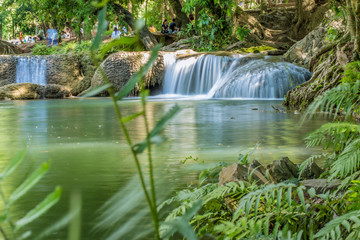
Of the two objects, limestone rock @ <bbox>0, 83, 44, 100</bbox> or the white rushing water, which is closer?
the white rushing water

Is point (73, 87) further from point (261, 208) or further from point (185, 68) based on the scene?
point (261, 208)

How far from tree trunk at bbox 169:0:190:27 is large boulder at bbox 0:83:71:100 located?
8.25 metres

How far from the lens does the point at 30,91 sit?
23500 millimetres

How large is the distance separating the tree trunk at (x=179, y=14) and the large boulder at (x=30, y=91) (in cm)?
825

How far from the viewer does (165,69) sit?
24.0 metres

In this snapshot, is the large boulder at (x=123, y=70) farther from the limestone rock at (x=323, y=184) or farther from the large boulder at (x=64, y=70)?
the limestone rock at (x=323, y=184)

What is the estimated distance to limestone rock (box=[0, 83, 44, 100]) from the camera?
22.7 metres

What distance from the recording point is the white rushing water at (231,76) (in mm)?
19109

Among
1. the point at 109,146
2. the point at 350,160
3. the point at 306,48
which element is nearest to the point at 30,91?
the point at 306,48

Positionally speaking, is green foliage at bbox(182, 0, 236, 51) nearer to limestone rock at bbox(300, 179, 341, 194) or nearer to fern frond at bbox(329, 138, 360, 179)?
limestone rock at bbox(300, 179, 341, 194)

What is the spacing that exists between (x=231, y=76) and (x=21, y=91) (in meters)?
8.55

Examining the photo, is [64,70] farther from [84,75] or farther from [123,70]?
[123,70]

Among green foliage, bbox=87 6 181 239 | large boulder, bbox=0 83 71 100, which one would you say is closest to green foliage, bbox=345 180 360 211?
green foliage, bbox=87 6 181 239

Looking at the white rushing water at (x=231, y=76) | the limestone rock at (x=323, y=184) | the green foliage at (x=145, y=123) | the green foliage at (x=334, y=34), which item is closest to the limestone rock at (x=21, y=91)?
the white rushing water at (x=231, y=76)
